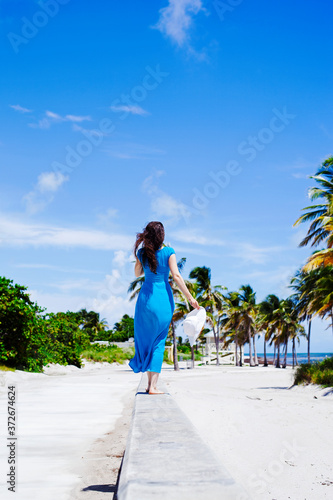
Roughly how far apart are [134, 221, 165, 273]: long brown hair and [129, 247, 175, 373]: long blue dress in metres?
0.07

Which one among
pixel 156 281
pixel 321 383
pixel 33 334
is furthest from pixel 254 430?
pixel 33 334

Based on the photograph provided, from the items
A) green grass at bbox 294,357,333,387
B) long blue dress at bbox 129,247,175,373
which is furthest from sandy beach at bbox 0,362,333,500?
green grass at bbox 294,357,333,387

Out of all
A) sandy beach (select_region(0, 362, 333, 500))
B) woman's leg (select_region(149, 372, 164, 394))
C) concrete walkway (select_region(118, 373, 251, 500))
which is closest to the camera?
concrete walkway (select_region(118, 373, 251, 500))

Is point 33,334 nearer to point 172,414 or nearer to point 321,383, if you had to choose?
point 321,383

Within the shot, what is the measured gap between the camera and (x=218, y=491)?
1786 mm

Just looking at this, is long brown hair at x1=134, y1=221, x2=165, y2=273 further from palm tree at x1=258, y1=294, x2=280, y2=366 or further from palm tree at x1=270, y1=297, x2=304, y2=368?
palm tree at x1=258, y1=294, x2=280, y2=366

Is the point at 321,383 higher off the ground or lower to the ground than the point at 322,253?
lower

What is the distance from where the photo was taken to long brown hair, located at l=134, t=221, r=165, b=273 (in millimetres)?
4793

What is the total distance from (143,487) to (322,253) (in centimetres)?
1902

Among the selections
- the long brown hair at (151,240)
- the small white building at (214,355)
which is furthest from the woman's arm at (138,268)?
the small white building at (214,355)

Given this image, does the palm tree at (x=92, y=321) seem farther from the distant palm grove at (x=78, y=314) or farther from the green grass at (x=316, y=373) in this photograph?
the green grass at (x=316, y=373)

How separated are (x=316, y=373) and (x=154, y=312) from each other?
1393 centimetres

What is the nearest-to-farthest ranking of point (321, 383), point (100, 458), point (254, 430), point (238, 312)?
point (100, 458) < point (254, 430) < point (321, 383) < point (238, 312)

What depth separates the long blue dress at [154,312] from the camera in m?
4.82
